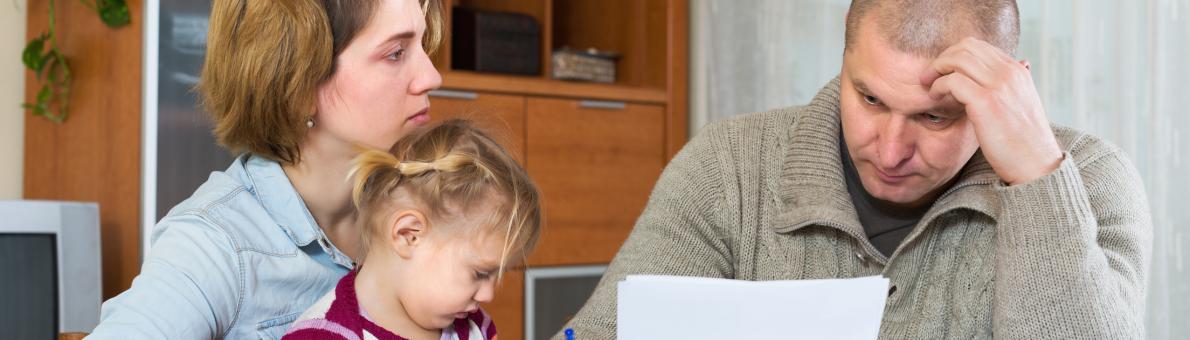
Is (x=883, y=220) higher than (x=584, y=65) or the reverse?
the reverse

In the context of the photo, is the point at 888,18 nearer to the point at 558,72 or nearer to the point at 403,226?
the point at 403,226

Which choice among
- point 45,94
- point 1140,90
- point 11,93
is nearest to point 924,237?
point 1140,90

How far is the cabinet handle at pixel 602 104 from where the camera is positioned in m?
3.19

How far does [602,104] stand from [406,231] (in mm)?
1996

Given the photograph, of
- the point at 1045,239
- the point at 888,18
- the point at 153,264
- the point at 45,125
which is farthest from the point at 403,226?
the point at 45,125

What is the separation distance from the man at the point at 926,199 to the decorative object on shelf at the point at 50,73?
1572mm

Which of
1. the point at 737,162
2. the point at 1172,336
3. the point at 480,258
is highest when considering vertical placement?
the point at 737,162

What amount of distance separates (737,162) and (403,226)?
0.51 m

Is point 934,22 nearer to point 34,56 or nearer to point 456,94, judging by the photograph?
point 456,94

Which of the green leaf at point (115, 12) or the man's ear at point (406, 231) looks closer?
the man's ear at point (406, 231)

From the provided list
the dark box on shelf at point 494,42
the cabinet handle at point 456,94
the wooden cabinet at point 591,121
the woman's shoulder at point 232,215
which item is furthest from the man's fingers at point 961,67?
the dark box on shelf at point 494,42

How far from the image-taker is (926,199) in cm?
147

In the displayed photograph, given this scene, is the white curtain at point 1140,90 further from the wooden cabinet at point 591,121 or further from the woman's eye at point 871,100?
the woman's eye at point 871,100

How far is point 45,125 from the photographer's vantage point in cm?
253
